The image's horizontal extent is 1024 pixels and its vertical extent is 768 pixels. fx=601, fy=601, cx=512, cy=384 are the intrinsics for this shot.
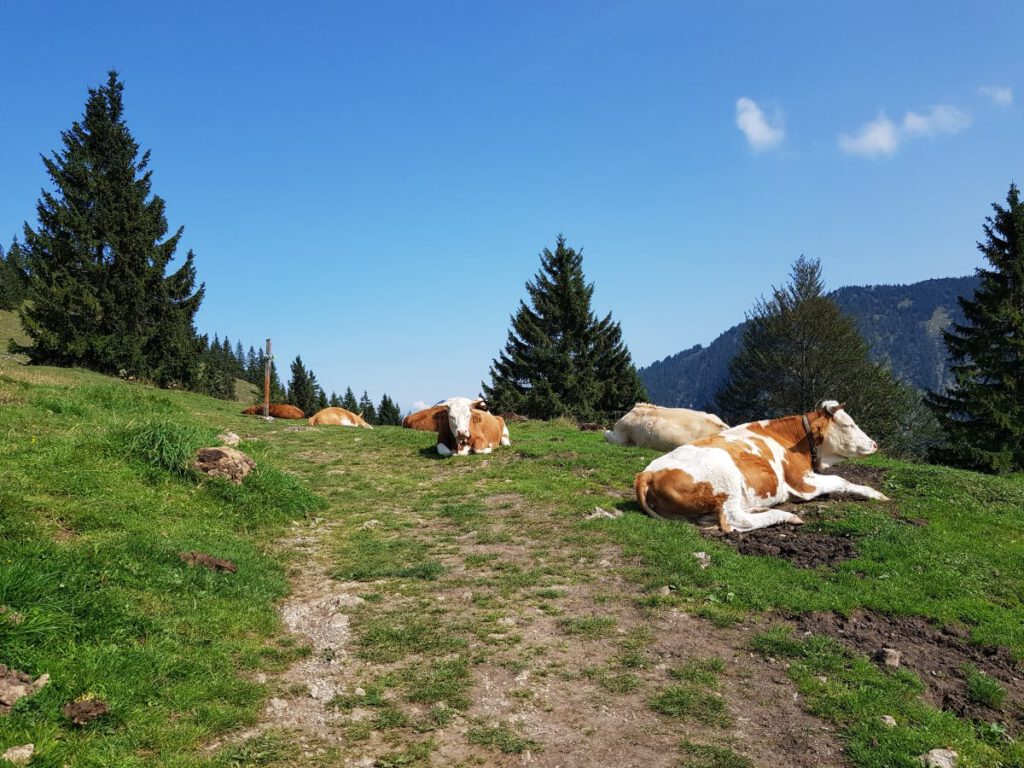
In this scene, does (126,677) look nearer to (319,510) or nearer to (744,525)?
(319,510)

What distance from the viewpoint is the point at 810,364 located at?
44906mm

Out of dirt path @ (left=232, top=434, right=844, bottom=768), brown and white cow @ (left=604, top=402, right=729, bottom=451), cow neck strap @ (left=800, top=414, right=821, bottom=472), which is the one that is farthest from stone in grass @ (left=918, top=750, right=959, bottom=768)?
brown and white cow @ (left=604, top=402, right=729, bottom=451)

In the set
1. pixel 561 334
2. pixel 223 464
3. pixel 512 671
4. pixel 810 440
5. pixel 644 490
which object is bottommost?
pixel 512 671

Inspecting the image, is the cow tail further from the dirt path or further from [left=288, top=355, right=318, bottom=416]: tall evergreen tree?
[left=288, top=355, right=318, bottom=416]: tall evergreen tree

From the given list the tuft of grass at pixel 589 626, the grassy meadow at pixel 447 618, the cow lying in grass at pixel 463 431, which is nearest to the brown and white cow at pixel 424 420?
the cow lying in grass at pixel 463 431

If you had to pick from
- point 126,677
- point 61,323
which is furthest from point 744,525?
point 61,323

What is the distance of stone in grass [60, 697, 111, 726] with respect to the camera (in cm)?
355

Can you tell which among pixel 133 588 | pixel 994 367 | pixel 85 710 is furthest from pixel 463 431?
pixel 994 367

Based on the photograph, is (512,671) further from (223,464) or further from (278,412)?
(278,412)

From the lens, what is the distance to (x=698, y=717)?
4.20m

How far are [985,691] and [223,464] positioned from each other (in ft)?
30.3

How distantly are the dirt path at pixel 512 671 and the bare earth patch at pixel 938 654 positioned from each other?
0.89 m

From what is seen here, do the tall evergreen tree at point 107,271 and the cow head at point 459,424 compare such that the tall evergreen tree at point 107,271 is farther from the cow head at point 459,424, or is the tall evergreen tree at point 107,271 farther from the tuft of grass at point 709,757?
the tuft of grass at point 709,757

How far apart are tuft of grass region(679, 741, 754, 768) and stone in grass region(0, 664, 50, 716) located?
3.95 meters
